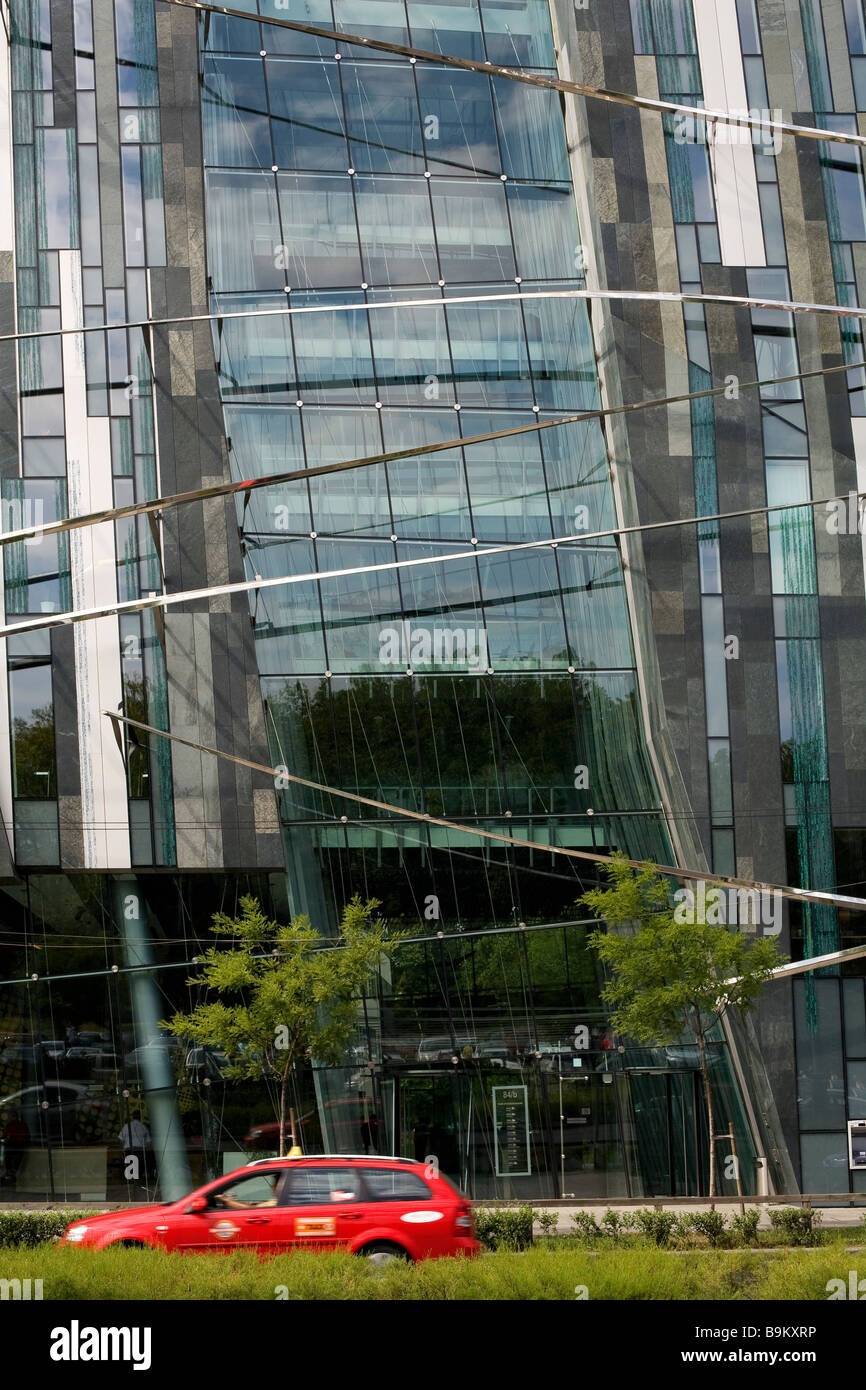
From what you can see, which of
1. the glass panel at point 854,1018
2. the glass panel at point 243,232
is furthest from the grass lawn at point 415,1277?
the glass panel at point 243,232

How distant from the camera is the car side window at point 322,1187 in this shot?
14914 mm

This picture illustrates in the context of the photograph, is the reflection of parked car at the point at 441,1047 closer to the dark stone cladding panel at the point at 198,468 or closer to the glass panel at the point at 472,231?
the dark stone cladding panel at the point at 198,468

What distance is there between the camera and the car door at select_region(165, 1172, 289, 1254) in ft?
48.0

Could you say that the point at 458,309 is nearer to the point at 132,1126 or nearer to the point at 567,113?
the point at 567,113

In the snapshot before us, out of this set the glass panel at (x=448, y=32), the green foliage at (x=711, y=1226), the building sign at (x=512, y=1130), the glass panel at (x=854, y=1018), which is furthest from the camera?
the glass panel at (x=448, y=32)

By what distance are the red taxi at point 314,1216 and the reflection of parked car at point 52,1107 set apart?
10233 millimetres

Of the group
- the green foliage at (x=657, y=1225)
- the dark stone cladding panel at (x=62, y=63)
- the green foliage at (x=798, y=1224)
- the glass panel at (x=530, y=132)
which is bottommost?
the green foliage at (x=798, y=1224)

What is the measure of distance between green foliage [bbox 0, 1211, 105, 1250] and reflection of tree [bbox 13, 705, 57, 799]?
8507mm

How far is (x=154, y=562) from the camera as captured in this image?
2619 centimetres

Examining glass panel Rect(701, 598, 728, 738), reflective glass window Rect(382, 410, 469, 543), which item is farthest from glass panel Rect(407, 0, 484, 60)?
glass panel Rect(701, 598, 728, 738)

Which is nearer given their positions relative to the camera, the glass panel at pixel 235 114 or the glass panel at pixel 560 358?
the glass panel at pixel 560 358

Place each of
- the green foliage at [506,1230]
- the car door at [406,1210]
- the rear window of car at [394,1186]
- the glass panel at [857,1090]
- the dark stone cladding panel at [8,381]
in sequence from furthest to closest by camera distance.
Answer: the dark stone cladding panel at [8,381] < the glass panel at [857,1090] < the green foliage at [506,1230] < the rear window of car at [394,1186] < the car door at [406,1210]

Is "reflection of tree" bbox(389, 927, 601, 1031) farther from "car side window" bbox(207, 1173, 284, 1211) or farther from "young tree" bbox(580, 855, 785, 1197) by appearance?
"car side window" bbox(207, 1173, 284, 1211)
